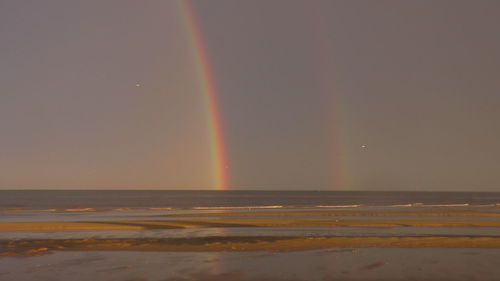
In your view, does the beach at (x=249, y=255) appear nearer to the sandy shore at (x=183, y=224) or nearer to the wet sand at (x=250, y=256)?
the wet sand at (x=250, y=256)

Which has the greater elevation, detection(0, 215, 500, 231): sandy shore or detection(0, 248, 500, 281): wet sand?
detection(0, 215, 500, 231): sandy shore

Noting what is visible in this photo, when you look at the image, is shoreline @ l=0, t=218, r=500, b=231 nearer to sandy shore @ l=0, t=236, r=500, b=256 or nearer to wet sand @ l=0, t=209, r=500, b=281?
wet sand @ l=0, t=209, r=500, b=281

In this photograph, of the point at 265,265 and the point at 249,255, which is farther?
the point at 249,255

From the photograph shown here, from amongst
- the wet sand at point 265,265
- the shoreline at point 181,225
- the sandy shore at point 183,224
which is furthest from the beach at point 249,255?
the sandy shore at point 183,224

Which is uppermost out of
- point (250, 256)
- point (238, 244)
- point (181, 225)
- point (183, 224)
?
point (183, 224)

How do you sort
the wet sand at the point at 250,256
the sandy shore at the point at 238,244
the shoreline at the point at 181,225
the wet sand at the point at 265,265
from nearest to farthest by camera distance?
the wet sand at the point at 265,265
the wet sand at the point at 250,256
the sandy shore at the point at 238,244
the shoreline at the point at 181,225

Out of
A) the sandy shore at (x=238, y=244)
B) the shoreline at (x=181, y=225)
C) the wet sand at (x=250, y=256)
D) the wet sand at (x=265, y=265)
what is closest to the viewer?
the wet sand at (x=265, y=265)

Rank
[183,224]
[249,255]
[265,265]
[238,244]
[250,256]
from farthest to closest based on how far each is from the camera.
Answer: [183,224], [238,244], [249,255], [250,256], [265,265]

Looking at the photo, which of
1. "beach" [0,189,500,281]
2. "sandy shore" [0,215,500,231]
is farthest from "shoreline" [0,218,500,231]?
"beach" [0,189,500,281]

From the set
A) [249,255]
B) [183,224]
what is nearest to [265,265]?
[249,255]

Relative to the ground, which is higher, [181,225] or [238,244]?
[181,225]

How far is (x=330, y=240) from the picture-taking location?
29219 millimetres

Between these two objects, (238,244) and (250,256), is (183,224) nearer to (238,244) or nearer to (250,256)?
(238,244)

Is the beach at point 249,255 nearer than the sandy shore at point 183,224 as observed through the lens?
Yes
